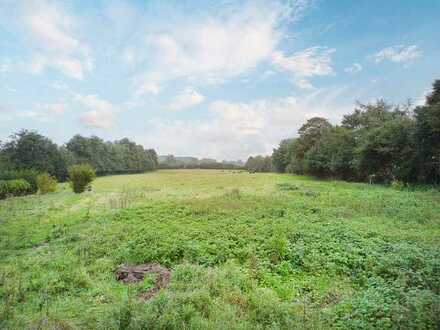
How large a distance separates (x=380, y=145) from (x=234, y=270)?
23120mm

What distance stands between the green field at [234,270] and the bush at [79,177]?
12217mm

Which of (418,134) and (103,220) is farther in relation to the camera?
(418,134)

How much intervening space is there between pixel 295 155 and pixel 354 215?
35.4 m

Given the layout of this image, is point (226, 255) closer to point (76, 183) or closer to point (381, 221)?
point (381, 221)

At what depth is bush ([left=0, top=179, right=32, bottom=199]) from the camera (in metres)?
23.8

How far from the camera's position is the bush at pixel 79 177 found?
22795 mm

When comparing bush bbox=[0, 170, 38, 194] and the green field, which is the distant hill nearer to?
bush bbox=[0, 170, 38, 194]

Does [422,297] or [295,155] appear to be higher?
[295,155]

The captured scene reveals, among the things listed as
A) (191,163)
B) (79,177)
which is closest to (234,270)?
(79,177)

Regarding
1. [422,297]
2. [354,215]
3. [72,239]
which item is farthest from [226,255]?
[354,215]

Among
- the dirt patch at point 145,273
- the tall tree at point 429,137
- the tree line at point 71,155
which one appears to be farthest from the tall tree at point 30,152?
the tall tree at point 429,137

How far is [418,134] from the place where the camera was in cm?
1836

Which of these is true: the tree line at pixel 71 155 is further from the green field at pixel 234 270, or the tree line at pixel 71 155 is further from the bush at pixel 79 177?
the green field at pixel 234 270

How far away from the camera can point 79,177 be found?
22859 mm
